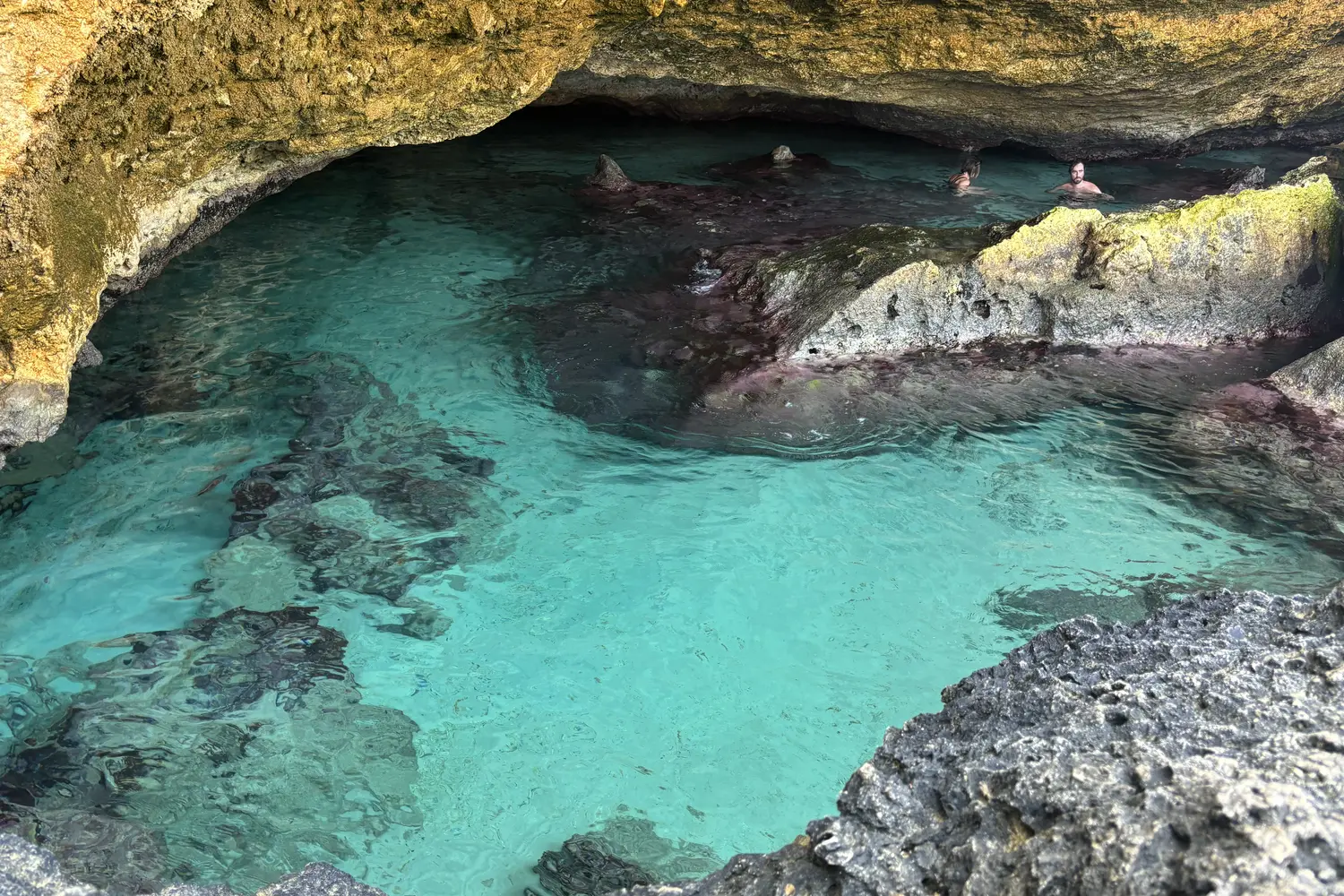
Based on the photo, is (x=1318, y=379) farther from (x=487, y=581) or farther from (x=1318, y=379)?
(x=487, y=581)

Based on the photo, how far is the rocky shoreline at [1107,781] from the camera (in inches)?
57.2

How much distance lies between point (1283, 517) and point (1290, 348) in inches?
91.3

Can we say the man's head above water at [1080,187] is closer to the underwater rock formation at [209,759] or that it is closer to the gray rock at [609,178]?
the gray rock at [609,178]

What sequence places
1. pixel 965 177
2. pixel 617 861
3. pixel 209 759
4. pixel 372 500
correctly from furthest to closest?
pixel 965 177 < pixel 372 500 < pixel 209 759 < pixel 617 861

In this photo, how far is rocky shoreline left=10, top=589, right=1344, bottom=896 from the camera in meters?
1.45

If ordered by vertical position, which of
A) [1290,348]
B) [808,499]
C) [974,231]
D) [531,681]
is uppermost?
[974,231]

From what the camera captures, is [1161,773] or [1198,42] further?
[1198,42]

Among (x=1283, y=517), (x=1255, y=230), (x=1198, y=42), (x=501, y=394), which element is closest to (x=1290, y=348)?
(x=1255, y=230)

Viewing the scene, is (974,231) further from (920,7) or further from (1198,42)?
(1198,42)

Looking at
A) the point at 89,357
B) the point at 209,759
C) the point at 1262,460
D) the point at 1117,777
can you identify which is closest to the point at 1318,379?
the point at 1262,460

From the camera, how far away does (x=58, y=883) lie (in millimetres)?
2035

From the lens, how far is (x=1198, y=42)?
8.06 metres

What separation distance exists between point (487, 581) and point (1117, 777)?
336 centimetres

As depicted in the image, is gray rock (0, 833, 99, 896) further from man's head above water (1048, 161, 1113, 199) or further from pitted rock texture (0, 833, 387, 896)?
man's head above water (1048, 161, 1113, 199)
